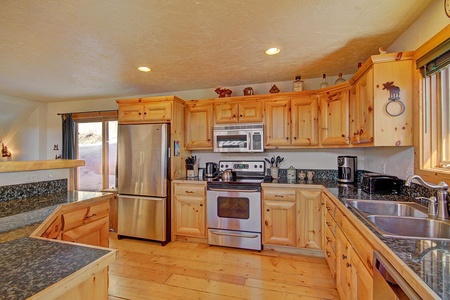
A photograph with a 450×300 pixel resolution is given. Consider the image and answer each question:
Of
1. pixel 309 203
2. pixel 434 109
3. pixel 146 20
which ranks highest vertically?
pixel 146 20

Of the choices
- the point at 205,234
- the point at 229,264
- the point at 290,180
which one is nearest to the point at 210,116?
the point at 290,180

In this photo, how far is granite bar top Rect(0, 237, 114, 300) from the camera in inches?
26.1

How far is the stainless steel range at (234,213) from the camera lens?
274 centimetres

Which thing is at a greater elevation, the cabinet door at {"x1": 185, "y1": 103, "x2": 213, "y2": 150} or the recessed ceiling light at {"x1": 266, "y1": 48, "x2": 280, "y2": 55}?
the recessed ceiling light at {"x1": 266, "y1": 48, "x2": 280, "y2": 55}

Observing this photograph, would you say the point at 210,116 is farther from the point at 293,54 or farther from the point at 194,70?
the point at 293,54

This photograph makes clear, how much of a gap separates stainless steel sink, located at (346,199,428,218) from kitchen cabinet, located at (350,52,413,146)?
500 mm

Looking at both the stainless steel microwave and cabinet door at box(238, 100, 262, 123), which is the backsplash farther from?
cabinet door at box(238, 100, 262, 123)

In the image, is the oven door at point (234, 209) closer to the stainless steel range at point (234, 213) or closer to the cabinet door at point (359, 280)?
the stainless steel range at point (234, 213)

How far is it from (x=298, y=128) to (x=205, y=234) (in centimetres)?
202

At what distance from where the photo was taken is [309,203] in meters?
2.59

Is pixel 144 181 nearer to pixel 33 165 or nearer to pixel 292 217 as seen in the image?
pixel 33 165

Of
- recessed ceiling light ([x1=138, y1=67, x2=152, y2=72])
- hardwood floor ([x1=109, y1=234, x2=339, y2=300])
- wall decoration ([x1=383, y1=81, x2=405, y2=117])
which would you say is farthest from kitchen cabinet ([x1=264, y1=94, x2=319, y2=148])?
recessed ceiling light ([x1=138, y1=67, x2=152, y2=72])

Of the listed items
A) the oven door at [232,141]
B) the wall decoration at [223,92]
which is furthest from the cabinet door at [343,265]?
the wall decoration at [223,92]

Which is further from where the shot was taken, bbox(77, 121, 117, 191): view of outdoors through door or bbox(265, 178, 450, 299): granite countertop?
bbox(77, 121, 117, 191): view of outdoors through door
